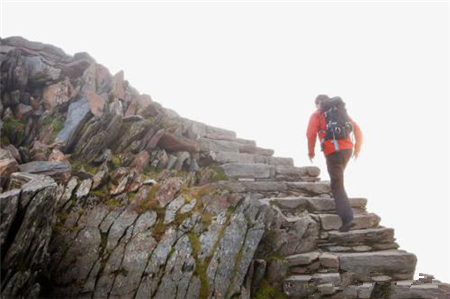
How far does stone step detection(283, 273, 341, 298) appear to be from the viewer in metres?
8.10

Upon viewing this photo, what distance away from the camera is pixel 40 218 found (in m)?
6.79

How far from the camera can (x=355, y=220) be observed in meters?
10.3

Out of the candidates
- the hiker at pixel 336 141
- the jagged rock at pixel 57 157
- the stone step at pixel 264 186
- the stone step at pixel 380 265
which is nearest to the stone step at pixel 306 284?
the stone step at pixel 380 265

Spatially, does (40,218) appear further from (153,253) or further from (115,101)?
(115,101)

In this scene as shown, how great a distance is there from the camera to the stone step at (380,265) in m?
8.60

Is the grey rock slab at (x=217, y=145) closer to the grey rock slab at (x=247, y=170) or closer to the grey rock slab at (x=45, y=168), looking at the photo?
the grey rock slab at (x=247, y=170)

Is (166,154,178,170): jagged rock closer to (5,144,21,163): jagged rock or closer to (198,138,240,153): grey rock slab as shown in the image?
(198,138,240,153): grey rock slab

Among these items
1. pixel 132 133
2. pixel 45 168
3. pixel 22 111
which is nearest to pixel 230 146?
pixel 132 133

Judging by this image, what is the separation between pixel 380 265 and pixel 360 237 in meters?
1.17

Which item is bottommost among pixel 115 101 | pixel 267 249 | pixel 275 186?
Answer: pixel 267 249

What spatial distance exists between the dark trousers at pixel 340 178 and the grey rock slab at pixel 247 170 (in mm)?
4068

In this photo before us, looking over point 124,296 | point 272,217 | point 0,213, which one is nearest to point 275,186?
point 272,217

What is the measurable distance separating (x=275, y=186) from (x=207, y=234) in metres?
4.99

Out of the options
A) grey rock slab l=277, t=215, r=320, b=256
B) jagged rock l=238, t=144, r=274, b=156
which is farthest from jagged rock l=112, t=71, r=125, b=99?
grey rock slab l=277, t=215, r=320, b=256
